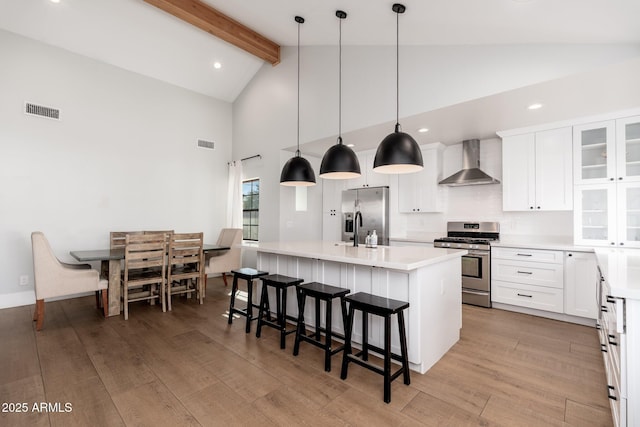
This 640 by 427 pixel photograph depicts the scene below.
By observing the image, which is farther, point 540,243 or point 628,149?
point 540,243

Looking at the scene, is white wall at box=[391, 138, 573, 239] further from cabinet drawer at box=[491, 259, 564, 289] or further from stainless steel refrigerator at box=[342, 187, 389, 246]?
cabinet drawer at box=[491, 259, 564, 289]

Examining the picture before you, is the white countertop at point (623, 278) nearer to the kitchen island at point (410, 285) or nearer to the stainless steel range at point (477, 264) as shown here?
the kitchen island at point (410, 285)

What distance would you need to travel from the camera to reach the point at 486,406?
1.93 meters

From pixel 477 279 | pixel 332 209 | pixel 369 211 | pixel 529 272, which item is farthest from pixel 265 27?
pixel 529 272

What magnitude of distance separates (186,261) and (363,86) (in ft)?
11.0

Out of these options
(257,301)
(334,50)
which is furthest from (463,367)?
(334,50)

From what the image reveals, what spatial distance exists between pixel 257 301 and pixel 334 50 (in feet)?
12.0

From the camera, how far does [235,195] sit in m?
6.16

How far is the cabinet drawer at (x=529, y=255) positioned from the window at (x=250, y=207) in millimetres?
4187

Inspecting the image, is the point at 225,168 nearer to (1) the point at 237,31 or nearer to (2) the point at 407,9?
(1) the point at 237,31

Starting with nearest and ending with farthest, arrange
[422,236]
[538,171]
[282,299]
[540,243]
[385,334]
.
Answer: [385,334]
[282,299]
[538,171]
[540,243]
[422,236]

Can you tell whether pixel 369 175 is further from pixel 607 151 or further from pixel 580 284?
pixel 580 284

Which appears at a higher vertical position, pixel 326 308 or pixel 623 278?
pixel 623 278

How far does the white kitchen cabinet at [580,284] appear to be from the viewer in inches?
131
